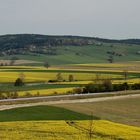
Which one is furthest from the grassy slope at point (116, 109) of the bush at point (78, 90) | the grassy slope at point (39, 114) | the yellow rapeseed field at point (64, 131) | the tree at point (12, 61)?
the tree at point (12, 61)

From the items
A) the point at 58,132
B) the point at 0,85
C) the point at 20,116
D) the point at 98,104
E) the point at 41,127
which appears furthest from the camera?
the point at 0,85

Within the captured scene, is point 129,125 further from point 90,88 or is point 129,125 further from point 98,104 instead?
point 90,88

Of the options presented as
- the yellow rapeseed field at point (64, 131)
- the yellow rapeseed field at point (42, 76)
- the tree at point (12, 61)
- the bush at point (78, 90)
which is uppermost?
the tree at point (12, 61)

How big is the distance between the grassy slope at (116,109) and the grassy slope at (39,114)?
7.56 feet

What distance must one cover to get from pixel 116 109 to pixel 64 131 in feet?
75.0

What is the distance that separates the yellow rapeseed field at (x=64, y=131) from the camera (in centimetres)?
3228

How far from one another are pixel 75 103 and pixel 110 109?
685 centimetres

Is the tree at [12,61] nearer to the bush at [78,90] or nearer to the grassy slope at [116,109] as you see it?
the bush at [78,90]

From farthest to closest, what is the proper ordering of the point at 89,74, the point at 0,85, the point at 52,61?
the point at 52,61, the point at 89,74, the point at 0,85

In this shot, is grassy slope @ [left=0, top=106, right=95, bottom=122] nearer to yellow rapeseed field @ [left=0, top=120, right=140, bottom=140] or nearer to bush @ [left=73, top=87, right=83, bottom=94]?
yellow rapeseed field @ [left=0, top=120, right=140, bottom=140]

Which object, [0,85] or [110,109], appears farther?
[0,85]

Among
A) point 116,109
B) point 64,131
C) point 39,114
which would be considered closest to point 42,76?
point 116,109

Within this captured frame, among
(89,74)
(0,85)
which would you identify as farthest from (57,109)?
(89,74)

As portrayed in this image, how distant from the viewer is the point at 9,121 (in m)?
42.5
